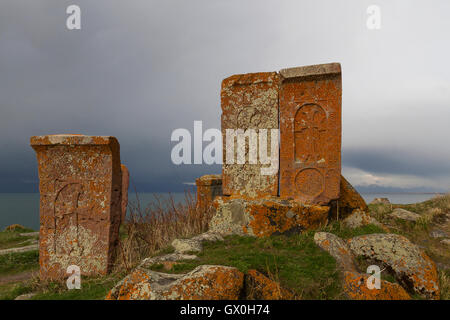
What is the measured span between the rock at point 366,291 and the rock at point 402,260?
0.55 metres

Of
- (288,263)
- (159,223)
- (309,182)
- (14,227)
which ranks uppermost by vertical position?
(309,182)

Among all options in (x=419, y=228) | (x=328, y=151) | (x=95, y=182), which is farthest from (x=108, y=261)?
(x=419, y=228)

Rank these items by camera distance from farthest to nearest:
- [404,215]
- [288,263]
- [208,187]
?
[208,187], [404,215], [288,263]

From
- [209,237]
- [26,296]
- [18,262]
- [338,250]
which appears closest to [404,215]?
[338,250]

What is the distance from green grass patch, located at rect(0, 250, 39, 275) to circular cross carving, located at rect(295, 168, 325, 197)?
5.52 meters

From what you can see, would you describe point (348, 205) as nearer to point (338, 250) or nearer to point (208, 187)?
point (338, 250)

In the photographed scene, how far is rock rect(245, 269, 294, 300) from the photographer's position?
7.02 ft

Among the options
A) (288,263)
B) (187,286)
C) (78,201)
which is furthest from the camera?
(78,201)

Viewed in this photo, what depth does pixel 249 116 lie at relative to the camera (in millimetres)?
4770

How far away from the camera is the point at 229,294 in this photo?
197 cm

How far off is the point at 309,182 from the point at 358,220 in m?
1.01

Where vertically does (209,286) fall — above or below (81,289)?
above

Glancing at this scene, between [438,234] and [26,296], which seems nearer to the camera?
[26,296]

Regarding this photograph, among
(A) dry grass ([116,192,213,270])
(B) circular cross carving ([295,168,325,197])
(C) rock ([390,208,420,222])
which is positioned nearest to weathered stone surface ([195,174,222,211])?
(A) dry grass ([116,192,213,270])
